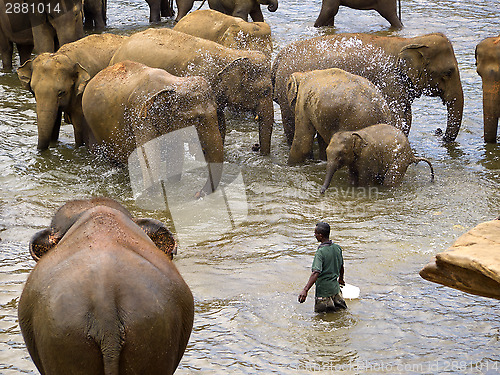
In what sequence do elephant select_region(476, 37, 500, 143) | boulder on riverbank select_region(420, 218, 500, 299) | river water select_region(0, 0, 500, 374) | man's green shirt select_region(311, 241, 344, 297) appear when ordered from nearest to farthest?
1. boulder on riverbank select_region(420, 218, 500, 299)
2. river water select_region(0, 0, 500, 374)
3. man's green shirt select_region(311, 241, 344, 297)
4. elephant select_region(476, 37, 500, 143)

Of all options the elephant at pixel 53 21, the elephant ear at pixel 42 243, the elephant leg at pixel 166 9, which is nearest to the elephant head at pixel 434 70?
the elephant at pixel 53 21

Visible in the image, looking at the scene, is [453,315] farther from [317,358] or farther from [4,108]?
[4,108]

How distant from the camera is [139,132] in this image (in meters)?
7.11

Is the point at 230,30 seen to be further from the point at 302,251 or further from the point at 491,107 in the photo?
the point at 302,251

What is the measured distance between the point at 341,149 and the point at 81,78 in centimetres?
263

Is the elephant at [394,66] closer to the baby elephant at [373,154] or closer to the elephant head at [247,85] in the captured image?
the elephant head at [247,85]

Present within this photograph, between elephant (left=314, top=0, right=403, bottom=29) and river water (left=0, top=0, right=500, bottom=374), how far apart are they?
3.10 metres

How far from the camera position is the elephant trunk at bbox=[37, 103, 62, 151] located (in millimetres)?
7910

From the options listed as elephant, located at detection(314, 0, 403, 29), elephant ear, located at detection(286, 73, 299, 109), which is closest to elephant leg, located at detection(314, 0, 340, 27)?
elephant, located at detection(314, 0, 403, 29)

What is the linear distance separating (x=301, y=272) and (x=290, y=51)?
3.86m

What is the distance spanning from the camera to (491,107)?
8.23 m

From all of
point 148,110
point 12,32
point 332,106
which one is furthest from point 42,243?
point 12,32

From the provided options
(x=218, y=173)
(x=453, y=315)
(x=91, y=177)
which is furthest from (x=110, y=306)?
(x=91, y=177)

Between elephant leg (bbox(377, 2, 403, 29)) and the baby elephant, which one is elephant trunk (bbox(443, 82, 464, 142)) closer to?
the baby elephant
